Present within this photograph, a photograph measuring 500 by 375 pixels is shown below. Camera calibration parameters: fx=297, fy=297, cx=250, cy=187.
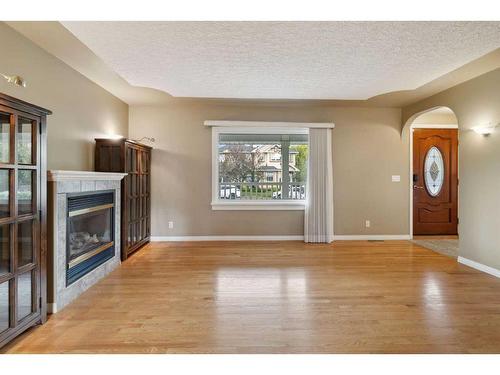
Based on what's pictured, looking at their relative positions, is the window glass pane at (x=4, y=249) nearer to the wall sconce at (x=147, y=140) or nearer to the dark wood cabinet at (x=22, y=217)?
the dark wood cabinet at (x=22, y=217)

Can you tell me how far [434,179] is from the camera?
232 inches

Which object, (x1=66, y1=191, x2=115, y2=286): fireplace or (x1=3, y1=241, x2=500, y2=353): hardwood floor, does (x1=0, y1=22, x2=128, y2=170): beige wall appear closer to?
(x1=66, y1=191, x2=115, y2=286): fireplace

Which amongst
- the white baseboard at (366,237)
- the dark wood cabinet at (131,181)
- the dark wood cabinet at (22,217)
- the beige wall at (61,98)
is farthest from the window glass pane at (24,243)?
the white baseboard at (366,237)

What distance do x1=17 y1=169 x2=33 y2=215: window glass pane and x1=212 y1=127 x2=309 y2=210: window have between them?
3.38m

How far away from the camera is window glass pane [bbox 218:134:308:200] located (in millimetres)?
5520

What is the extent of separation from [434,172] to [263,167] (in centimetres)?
342

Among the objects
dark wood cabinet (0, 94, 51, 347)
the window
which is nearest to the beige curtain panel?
the window

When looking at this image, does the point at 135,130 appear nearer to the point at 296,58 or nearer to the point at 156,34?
the point at 156,34

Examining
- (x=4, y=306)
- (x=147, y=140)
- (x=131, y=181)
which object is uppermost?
(x=147, y=140)

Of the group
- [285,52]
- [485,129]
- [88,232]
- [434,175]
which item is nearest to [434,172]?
[434,175]

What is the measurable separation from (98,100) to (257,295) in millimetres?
3419

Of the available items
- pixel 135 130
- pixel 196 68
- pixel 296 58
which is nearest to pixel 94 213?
pixel 196 68

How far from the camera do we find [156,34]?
2.51m

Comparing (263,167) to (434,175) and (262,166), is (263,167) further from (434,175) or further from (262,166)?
(434,175)
